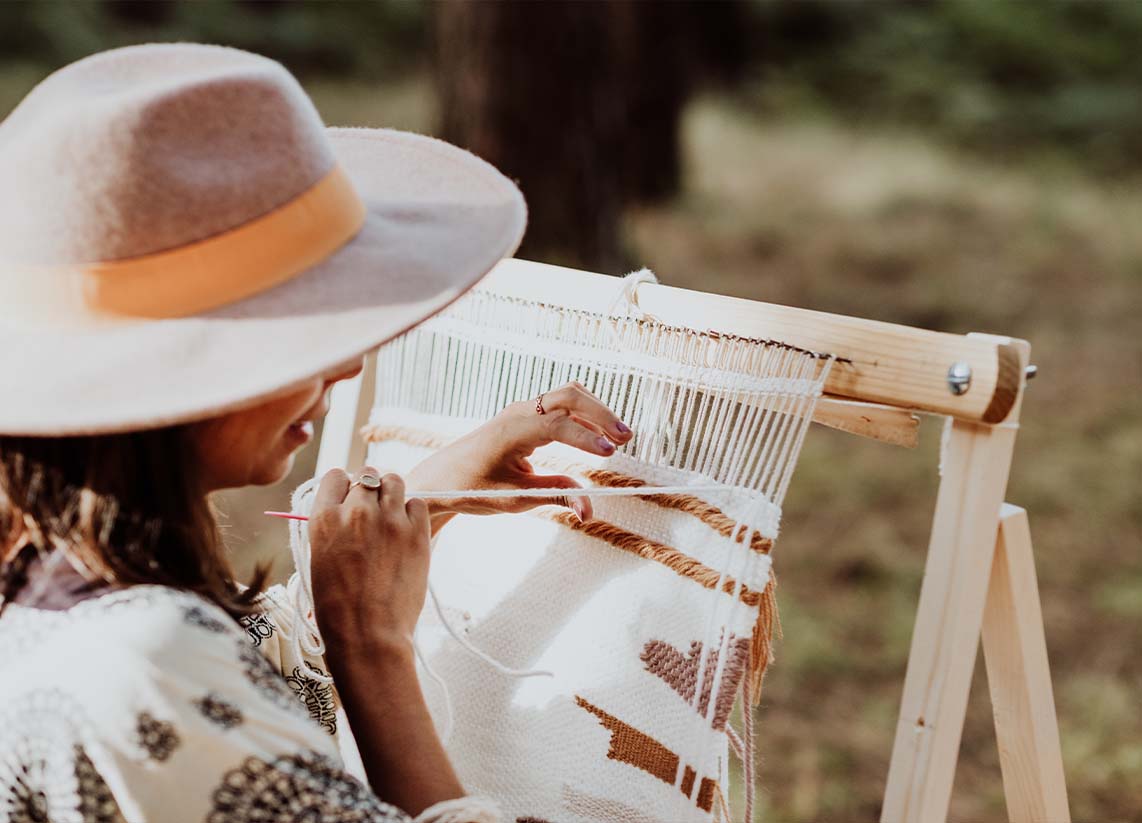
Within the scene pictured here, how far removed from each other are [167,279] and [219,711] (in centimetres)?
29

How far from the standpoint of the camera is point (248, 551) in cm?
313

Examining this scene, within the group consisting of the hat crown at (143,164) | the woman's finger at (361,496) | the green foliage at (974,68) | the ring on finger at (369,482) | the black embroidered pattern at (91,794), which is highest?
the hat crown at (143,164)

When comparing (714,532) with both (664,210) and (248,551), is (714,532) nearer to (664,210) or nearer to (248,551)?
(248,551)

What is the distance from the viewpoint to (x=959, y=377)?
92 centimetres

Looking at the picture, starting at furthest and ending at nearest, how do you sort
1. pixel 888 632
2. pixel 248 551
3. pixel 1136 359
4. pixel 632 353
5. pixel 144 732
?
1. pixel 1136 359
2. pixel 248 551
3. pixel 888 632
4. pixel 632 353
5. pixel 144 732

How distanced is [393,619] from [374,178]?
0.37m

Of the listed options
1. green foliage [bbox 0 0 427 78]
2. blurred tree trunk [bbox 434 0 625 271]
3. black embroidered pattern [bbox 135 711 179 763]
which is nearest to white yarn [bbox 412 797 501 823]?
black embroidered pattern [bbox 135 711 179 763]

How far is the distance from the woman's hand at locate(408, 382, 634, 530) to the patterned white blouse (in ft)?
1.18

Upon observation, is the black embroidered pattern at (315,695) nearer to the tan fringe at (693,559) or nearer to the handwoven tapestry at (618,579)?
the handwoven tapestry at (618,579)

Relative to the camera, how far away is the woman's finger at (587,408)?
3.58ft

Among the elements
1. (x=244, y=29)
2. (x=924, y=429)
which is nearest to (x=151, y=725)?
(x=924, y=429)

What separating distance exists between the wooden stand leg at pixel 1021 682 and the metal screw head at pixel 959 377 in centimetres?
16

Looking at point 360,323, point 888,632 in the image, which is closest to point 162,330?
point 360,323

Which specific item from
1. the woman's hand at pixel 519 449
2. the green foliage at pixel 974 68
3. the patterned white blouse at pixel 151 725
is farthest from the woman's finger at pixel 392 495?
the green foliage at pixel 974 68
